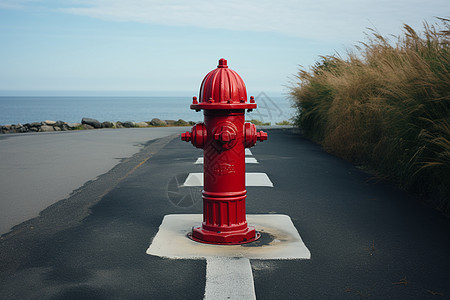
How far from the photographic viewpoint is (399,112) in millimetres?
7145

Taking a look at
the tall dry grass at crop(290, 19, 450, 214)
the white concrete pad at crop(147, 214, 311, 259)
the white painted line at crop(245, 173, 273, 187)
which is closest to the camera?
the white concrete pad at crop(147, 214, 311, 259)

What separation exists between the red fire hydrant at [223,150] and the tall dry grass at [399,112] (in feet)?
7.71

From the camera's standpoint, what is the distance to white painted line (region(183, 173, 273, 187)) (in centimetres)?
828

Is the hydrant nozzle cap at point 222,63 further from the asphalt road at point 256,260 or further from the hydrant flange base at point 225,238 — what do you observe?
the asphalt road at point 256,260

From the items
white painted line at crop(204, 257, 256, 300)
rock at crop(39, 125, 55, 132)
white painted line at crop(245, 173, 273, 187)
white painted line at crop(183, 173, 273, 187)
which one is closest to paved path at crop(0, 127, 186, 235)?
white painted line at crop(183, 173, 273, 187)

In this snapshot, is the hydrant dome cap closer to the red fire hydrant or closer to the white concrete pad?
the red fire hydrant

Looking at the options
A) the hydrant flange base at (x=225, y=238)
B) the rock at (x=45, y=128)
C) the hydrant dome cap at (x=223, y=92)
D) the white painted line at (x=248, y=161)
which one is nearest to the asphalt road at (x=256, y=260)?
the hydrant flange base at (x=225, y=238)

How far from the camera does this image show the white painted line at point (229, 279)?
3674mm

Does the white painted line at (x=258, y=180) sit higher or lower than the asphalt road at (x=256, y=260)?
lower

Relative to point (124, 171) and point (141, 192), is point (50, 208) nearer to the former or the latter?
point (141, 192)

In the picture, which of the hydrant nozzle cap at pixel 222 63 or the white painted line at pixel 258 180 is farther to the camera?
the white painted line at pixel 258 180

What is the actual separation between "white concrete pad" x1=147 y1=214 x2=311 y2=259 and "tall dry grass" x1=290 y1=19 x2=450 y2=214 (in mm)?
1929

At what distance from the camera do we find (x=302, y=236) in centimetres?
525

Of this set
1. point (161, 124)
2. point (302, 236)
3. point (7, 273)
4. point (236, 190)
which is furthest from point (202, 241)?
point (161, 124)
